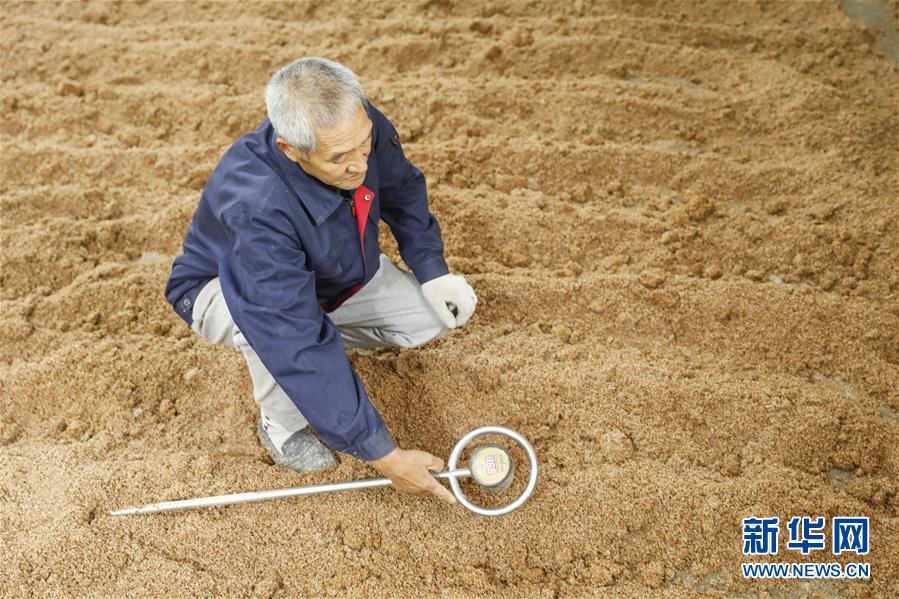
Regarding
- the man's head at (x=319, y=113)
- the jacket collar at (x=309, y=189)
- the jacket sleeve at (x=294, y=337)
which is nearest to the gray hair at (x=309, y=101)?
the man's head at (x=319, y=113)

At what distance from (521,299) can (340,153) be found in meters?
1.01

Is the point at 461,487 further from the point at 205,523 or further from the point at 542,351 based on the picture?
the point at 205,523

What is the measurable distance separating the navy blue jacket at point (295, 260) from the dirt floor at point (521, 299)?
0.41 metres

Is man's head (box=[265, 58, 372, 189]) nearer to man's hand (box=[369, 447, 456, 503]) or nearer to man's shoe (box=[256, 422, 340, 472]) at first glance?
man's hand (box=[369, 447, 456, 503])

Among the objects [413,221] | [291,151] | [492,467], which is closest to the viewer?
[291,151]

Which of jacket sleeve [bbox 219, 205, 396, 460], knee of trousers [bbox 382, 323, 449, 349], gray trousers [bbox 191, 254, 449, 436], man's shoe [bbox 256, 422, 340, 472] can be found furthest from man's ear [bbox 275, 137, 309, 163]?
man's shoe [bbox 256, 422, 340, 472]

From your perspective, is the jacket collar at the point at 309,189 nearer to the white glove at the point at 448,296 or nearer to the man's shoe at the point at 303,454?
the white glove at the point at 448,296

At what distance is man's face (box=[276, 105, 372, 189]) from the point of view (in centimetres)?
180

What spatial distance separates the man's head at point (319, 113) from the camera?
5.82 feet

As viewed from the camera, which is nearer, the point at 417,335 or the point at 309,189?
the point at 309,189

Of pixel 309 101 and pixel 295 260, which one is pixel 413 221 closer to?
pixel 295 260

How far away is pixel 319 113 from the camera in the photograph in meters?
1.77

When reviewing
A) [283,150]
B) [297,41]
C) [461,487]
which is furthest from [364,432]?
[297,41]

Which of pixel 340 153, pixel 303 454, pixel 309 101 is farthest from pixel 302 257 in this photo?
pixel 303 454
